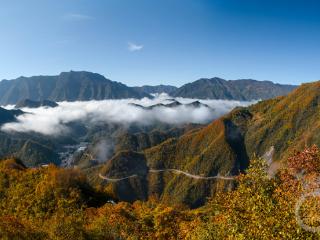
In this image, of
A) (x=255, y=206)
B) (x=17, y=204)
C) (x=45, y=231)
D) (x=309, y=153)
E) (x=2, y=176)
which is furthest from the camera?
(x=2, y=176)

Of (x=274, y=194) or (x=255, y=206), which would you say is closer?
(x=255, y=206)

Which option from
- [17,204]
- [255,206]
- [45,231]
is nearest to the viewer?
[255,206]

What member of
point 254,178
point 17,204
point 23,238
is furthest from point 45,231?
point 17,204

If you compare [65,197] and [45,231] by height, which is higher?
[45,231]

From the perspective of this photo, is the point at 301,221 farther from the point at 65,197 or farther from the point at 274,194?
the point at 65,197

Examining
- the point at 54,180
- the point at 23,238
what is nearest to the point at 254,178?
the point at 23,238

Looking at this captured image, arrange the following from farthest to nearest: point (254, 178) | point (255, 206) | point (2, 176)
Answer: point (2, 176) < point (254, 178) < point (255, 206)

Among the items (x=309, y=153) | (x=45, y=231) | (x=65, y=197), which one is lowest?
(x=65, y=197)

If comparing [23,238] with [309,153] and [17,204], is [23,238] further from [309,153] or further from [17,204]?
[17,204]

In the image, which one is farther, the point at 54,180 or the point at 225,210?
the point at 54,180
